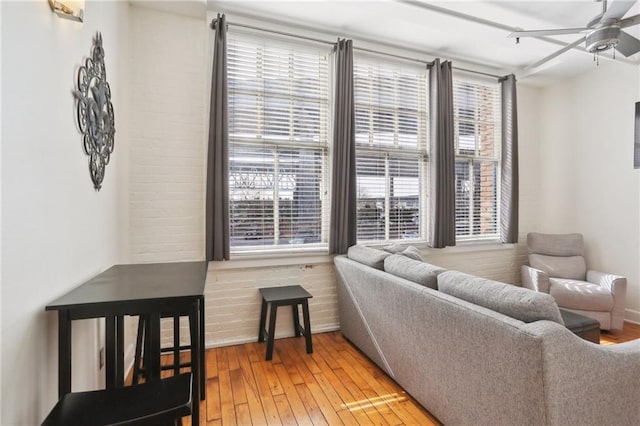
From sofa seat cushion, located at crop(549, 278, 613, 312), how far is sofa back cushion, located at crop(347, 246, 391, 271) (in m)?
2.14

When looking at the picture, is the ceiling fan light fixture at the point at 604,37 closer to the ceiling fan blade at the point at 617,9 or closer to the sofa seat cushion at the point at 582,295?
the ceiling fan blade at the point at 617,9

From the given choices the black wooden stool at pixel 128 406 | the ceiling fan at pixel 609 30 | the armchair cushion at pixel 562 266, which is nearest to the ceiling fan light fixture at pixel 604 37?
the ceiling fan at pixel 609 30

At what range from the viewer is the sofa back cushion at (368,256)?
2459 millimetres

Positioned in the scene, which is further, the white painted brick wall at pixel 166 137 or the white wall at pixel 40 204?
the white painted brick wall at pixel 166 137

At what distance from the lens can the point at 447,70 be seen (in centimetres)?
359

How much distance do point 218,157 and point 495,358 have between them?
2407 millimetres

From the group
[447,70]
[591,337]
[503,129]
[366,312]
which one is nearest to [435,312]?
[366,312]

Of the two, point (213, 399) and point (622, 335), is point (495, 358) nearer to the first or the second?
point (213, 399)

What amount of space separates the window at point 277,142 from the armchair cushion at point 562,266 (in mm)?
2661

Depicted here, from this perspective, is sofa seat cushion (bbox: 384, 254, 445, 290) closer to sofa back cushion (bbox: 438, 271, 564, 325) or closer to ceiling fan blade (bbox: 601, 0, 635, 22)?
sofa back cushion (bbox: 438, 271, 564, 325)

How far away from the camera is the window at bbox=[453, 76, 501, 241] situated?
3.96 metres

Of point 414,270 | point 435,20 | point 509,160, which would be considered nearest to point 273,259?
point 414,270

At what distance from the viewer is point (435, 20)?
9.58 feet

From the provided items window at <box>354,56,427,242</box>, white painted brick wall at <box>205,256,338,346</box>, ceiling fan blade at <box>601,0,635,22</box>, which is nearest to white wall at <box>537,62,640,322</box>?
window at <box>354,56,427,242</box>
